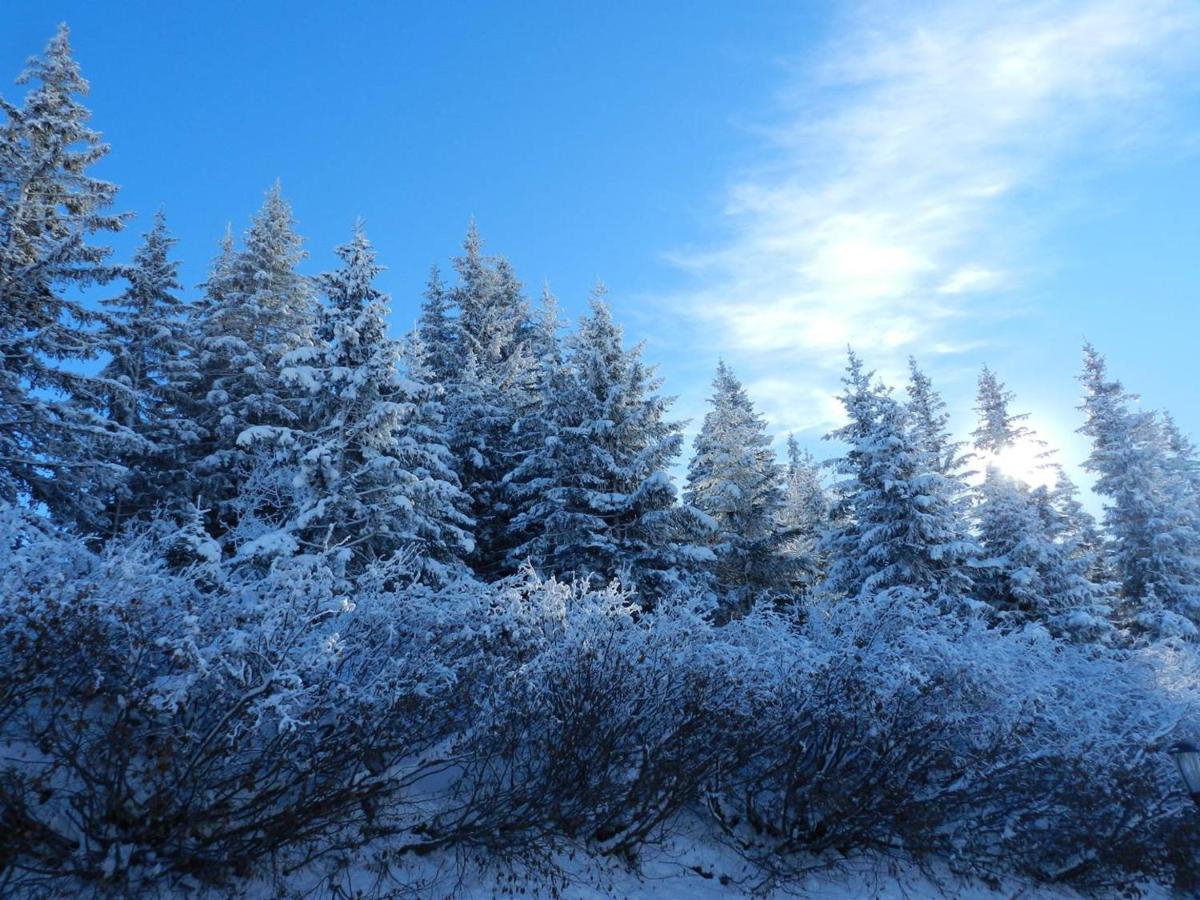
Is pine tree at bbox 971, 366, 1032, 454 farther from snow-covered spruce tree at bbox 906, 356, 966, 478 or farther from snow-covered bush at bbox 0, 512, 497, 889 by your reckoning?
snow-covered bush at bbox 0, 512, 497, 889

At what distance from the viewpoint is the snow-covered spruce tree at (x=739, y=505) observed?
69.7 ft

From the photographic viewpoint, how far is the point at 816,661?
895cm

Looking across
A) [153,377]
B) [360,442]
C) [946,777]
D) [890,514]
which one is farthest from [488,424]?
[946,777]

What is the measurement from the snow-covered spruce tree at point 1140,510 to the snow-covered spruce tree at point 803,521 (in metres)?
10.7

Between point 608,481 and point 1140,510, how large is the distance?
70.0ft

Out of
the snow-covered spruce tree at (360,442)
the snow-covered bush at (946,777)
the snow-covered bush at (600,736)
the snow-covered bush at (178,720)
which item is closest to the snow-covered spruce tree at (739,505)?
the snow-covered spruce tree at (360,442)

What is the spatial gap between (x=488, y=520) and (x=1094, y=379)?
83.9ft

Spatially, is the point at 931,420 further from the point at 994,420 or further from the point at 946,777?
the point at 946,777

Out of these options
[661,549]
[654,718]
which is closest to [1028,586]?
[661,549]

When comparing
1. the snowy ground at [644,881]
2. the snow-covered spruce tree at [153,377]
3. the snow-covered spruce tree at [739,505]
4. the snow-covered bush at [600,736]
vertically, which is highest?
the snow-covered spruce tree at [153,377]

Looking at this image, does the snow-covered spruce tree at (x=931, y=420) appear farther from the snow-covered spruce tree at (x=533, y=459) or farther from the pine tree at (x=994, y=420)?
the snow-covered spruce tree at (x=533, y=459)

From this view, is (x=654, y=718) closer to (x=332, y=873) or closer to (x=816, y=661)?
(x=816, y=661)

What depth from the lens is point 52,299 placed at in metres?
15.7

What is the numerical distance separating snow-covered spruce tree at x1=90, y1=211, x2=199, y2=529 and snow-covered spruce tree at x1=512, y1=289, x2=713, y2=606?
9.24 m
